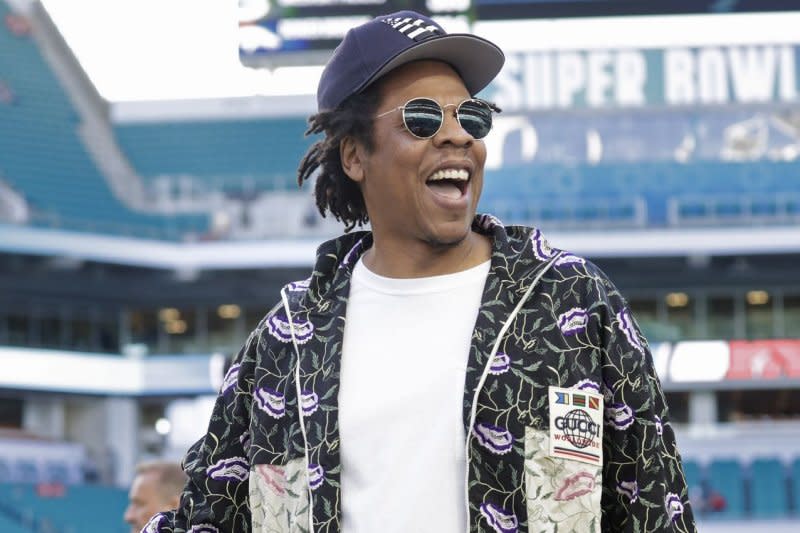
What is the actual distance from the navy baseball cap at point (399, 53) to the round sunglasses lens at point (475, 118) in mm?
77

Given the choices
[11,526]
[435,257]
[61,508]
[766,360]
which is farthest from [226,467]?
[766,360]

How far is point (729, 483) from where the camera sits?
32.5 m

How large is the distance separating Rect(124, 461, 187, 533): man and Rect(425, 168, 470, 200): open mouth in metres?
3.48

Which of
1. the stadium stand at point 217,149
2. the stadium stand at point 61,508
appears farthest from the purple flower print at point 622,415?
the stadium stand at point 217,149

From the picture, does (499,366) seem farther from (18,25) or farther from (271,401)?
(18,25)

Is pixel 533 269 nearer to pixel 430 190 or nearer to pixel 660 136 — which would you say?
pixel 430 190

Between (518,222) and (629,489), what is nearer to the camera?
(629,489)

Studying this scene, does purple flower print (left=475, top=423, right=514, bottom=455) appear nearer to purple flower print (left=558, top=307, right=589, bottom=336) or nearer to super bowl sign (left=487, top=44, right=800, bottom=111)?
purple flower print (left=558, top=307, right=589, bottom=336)

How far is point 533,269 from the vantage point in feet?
8.16

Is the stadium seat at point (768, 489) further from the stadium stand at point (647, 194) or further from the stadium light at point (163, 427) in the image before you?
the stadium light at point (163, 427)

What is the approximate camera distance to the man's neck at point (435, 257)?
2551 mm

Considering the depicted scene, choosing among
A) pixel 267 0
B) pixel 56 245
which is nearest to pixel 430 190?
pixel 267 0

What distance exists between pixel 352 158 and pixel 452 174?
0.90 ft

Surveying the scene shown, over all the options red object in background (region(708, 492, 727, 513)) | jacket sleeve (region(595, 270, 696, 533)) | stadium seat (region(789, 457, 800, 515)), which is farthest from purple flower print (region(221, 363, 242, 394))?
stadium seat (region(789, 457, 800, 515))
